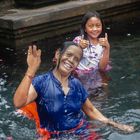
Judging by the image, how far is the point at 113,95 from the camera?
6.69m

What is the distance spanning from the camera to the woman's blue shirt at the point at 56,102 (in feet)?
15.3

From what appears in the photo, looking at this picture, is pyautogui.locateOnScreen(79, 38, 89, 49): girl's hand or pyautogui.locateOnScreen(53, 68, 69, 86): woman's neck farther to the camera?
pyautogui.locateOnScreen(79, 38, 89, 49): girl's hand

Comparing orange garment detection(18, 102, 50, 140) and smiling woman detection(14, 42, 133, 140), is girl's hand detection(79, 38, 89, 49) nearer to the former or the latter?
smiling woman detection(14, 42, 133, 140)

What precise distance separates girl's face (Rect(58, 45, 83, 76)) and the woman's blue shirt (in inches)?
5.8

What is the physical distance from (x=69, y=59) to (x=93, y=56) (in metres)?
2.50

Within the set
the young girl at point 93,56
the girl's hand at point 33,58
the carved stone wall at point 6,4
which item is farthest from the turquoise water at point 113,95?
the carved stone wall at point 6,4

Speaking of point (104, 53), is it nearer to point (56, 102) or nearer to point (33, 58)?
point (56, 102)

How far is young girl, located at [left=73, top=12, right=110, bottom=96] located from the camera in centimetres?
692

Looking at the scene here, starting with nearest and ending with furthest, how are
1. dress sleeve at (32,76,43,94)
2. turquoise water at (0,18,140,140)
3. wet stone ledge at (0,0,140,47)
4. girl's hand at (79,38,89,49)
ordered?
dress sleeve at (32,76,43,94)
turquoise water at (0,18,140,140)
girl's hand at (79,38,89,49)
wet stone ledge at (0,0,140,47)

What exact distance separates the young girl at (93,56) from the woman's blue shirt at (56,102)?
209cm

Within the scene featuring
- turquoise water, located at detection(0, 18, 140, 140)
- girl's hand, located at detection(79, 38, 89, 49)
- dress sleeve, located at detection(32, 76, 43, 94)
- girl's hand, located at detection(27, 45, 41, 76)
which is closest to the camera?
girl's hand, located at detection(27, 45, 41, 76)

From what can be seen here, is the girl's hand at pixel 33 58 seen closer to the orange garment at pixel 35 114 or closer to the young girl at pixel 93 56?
the orange garment at pixel 35 114

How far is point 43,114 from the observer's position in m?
4.73

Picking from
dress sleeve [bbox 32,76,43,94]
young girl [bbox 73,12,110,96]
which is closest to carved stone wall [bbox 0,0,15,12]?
young girl [bbox 73,12,110,96]
